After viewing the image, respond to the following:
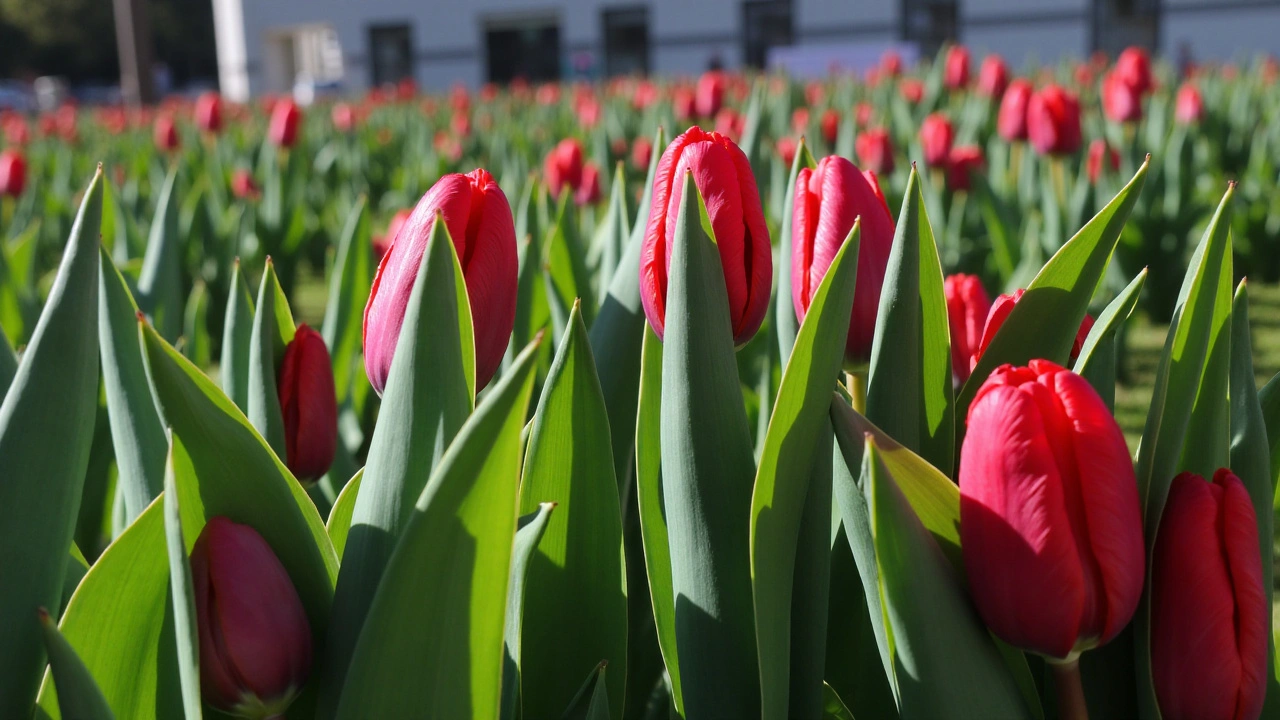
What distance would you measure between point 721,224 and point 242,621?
0.39 meters

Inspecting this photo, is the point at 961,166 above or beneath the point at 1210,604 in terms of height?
above

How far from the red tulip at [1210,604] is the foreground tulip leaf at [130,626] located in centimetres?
59

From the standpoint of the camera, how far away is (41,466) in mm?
732

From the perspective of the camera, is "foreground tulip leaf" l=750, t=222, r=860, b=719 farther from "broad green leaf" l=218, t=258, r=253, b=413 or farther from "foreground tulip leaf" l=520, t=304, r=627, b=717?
"broad green leaf" l=218, t=258, r=253, b=413

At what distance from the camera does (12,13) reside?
46.3 m

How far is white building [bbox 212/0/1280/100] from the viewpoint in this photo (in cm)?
2358

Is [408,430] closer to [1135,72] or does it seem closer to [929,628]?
[929,628]

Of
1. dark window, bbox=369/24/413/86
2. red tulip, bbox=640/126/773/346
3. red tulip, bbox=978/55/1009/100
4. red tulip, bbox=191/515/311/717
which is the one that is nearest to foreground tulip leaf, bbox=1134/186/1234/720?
red tulip, bbox=640/126/773/346

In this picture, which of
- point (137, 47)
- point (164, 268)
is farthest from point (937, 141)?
point (137, 47)

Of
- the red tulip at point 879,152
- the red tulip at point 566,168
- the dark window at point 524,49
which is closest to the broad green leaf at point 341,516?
the red tulip at point 566,168

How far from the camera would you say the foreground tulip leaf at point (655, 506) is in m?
0.83

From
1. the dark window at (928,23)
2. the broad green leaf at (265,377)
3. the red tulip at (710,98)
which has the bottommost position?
the broad green leaf at (265,377)

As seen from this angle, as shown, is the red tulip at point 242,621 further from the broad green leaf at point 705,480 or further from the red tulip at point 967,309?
the red tulip at point 967,309

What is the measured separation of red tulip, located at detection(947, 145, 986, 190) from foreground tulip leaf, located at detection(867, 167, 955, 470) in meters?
2.96
